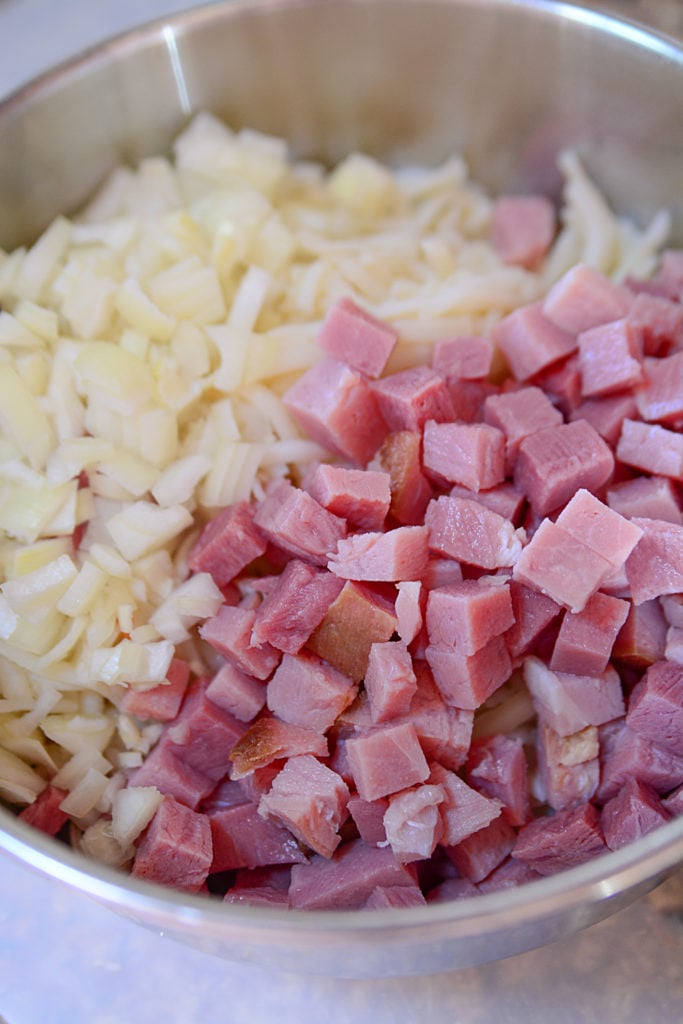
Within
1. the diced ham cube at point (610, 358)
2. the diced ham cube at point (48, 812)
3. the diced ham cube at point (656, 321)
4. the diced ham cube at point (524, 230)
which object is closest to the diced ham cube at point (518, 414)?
the diced ham cube at point (610, 358)

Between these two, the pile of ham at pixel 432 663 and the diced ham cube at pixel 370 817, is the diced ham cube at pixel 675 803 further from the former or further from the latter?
the diced ham cube at pixel 370 817

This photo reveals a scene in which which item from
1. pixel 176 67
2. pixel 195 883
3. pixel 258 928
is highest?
pixel 176 67

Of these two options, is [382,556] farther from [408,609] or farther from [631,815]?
[631,815]

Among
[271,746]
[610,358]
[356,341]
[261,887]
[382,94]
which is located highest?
[382,94]

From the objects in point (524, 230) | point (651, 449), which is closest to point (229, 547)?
point (651, 449)

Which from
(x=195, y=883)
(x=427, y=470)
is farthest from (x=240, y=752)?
(x=427, y=470)

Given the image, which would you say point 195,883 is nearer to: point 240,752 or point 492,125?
point 240,752
